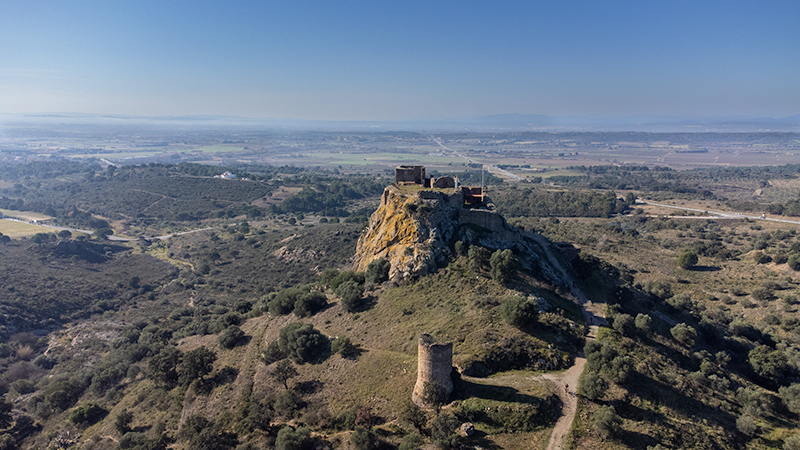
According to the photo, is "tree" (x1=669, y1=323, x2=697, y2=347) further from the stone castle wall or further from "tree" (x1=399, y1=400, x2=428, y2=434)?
"tree" (x1=399, y1=400, x2=428, y2=434)

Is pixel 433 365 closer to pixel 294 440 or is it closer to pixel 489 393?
pixel 489 393

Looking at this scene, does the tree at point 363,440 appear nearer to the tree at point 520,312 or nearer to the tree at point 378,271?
the tree at point 520,312

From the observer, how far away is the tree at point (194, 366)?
33781mm

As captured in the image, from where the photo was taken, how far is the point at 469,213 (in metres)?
40.9

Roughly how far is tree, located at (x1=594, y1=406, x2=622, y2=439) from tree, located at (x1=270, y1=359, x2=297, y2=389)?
794 inches

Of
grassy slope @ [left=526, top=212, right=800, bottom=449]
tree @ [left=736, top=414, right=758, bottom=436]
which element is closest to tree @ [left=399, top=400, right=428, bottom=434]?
grassy slope @ [left=526, top=212, right=800, bottom=449]

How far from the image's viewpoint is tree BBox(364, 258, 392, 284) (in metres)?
38.0

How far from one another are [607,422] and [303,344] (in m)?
20.8

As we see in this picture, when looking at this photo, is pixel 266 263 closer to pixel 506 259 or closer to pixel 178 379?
pixel 178 379

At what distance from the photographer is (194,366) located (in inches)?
1342

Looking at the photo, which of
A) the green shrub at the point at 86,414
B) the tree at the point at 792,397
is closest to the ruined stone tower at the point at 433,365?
the tree at the point at 792,397

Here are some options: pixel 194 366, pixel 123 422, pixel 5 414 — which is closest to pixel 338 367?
pixel 194 366

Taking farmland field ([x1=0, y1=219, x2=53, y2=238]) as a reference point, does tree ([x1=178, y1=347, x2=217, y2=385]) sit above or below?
above

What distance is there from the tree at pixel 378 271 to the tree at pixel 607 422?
20576 mm
